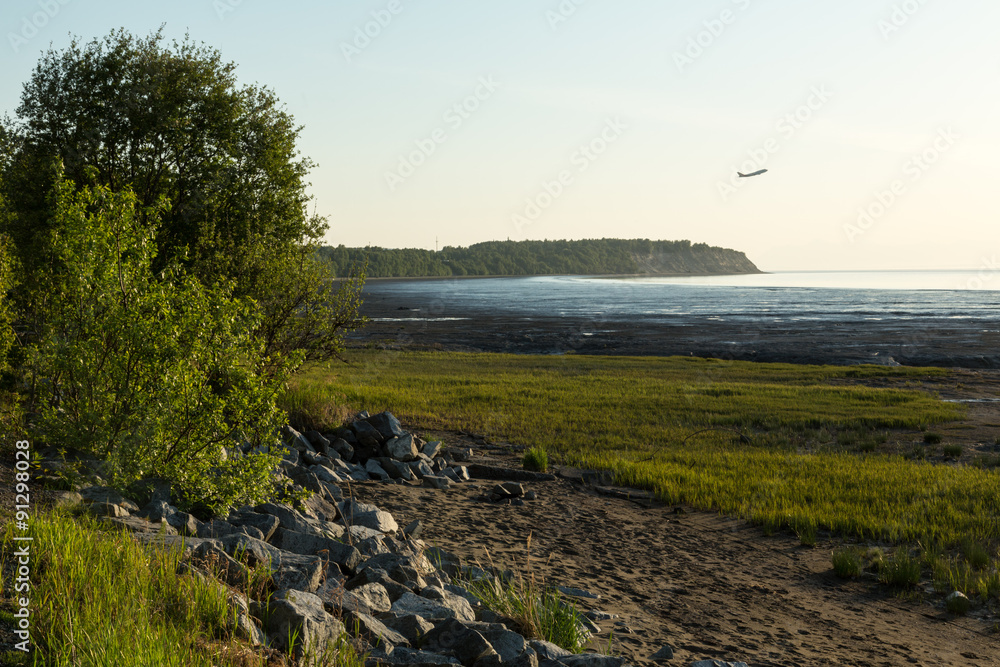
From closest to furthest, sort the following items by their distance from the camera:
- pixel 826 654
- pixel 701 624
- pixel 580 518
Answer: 1. pixel 826 654
2. pixel 701 624
3. pixel 580 518

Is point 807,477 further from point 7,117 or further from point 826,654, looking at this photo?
point 7,117

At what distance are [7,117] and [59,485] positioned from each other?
17997 millimetres

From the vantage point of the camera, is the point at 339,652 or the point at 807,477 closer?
the point at 339,652

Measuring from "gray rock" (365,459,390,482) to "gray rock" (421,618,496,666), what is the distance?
28.9ft

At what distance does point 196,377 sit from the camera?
8.55m

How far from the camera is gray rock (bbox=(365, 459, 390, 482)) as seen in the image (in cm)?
1458

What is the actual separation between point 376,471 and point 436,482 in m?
1.26

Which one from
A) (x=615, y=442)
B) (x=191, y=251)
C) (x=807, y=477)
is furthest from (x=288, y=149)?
(x=807, y=477)

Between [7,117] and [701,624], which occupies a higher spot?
[7,117]

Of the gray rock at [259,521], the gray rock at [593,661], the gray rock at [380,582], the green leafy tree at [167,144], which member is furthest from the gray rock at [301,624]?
the green leafy tree at [167,144]

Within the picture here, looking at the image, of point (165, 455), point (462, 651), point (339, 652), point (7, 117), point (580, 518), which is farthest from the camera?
point (7, 117)

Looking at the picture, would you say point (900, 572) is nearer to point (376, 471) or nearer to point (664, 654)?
point (664, 654)

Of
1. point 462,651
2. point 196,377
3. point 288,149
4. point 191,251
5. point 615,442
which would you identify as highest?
point 288,149

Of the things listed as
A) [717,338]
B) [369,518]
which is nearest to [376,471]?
[369,518]
